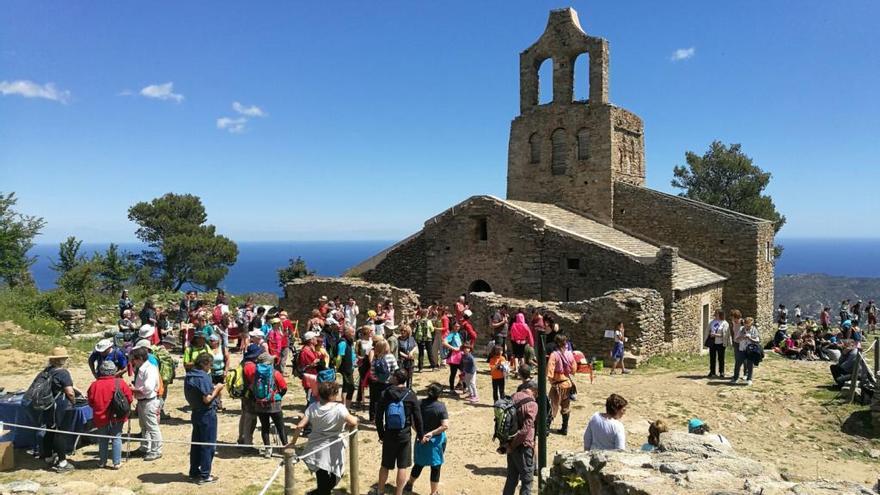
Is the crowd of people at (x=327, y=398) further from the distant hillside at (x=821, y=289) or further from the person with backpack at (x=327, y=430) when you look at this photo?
the distant hillside at (x=821, y=289)

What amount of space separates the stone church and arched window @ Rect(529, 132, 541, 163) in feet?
0.18

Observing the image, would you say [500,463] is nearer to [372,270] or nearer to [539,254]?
[539,254]

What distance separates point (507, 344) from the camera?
15.9 metres

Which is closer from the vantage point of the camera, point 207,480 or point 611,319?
point 207,480

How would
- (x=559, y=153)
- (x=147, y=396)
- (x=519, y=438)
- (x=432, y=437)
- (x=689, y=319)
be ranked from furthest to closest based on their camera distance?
(x=559, y=153) → (x=689, y=319) → (x=147, y=396) → (x=432, y=437) → (x=519, y=438)

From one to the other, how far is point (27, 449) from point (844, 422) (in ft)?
45.6

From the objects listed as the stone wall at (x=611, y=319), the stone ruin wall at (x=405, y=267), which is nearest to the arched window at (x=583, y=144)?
the stone ruin wall at (x=405, y=267)

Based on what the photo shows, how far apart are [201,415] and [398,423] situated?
279 centimetres

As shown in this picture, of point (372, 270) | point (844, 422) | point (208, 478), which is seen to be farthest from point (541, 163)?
point (208, 478)

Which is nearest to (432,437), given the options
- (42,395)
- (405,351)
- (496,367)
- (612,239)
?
(496,367)

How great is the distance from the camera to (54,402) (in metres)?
7.68

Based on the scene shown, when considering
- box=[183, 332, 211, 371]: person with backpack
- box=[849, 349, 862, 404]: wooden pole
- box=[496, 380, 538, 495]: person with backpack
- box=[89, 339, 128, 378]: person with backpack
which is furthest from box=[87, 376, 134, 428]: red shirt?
box=[849, 349, 862, 404]: wooden pole

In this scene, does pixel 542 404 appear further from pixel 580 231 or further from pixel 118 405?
pixel 580 231

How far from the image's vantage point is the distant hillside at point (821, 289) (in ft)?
321
